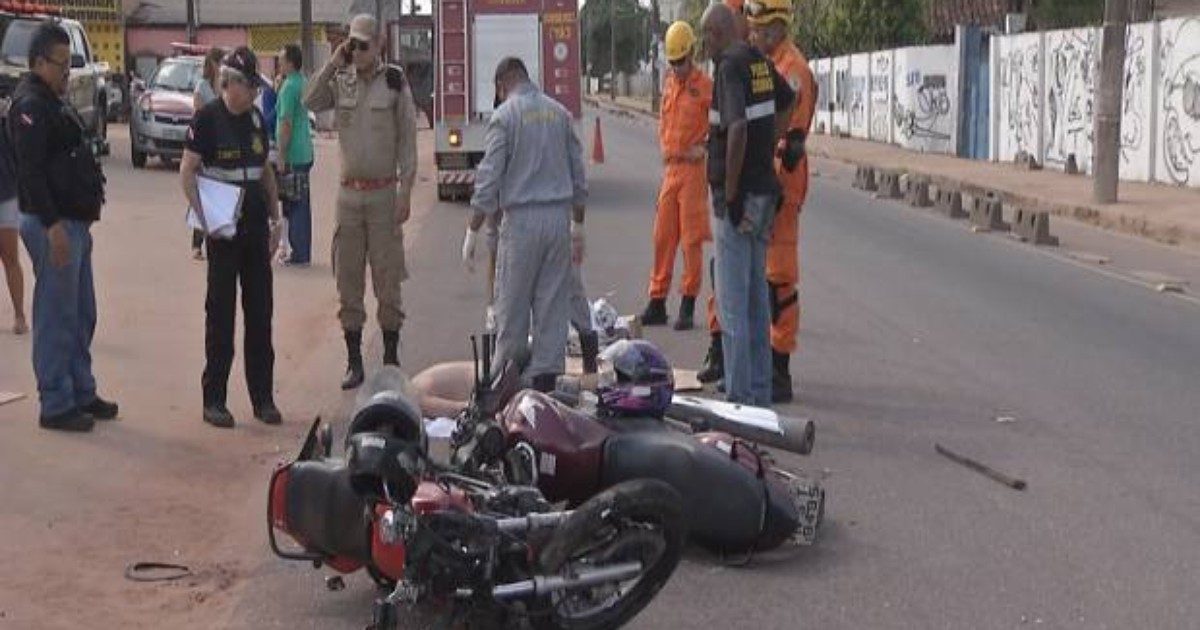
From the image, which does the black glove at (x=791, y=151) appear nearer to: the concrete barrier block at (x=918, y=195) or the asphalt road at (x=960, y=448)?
the asphalt road at (x=960, y=448)

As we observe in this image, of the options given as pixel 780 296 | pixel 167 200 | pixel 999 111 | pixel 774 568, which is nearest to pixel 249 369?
pixel 780 296

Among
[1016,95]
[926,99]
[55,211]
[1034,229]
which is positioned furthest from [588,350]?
[926,99]

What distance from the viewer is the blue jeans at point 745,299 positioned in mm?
8578

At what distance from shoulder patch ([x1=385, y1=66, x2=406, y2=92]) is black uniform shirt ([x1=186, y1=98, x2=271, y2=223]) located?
111 cm

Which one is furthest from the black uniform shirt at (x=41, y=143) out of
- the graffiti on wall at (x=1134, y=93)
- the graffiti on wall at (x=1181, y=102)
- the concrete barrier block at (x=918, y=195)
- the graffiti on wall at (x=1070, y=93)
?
the graffiti on wall at (x=1070, y=93)

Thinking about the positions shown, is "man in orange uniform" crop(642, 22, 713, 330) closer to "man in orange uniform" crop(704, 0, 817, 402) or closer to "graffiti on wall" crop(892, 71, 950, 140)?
"man in orange uniform" crop(704, 0, 817, 402)

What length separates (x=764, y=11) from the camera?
9.17 m

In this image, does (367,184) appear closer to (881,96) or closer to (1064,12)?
(881,96)

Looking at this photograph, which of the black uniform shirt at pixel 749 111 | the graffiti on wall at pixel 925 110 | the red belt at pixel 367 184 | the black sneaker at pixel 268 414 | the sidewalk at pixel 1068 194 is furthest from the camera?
the graffiti on wall at pixel 925 110

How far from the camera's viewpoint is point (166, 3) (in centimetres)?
6438

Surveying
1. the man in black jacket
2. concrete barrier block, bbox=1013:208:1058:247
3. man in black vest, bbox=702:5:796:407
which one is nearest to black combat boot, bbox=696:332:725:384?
man in black vest, bbox=702:5:796:407

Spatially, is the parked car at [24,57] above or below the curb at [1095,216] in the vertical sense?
above

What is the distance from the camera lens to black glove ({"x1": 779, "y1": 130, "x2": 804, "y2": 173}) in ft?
30.1

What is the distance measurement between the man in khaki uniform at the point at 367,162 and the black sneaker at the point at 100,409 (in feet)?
4.75
